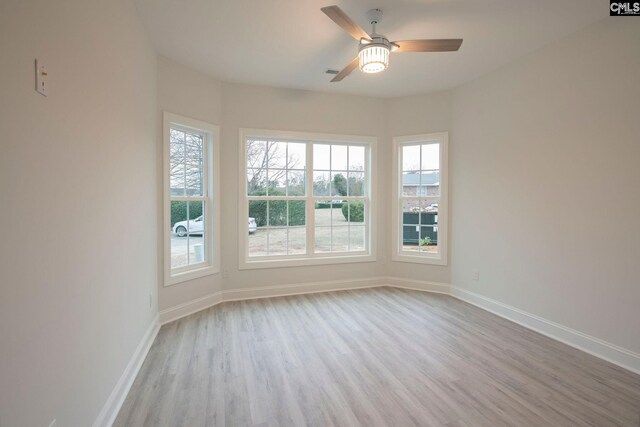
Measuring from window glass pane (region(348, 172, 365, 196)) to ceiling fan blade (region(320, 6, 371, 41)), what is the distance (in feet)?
8.27

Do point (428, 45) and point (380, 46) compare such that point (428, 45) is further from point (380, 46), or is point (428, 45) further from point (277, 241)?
point (277, 241)

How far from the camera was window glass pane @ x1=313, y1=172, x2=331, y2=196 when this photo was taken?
459 cm

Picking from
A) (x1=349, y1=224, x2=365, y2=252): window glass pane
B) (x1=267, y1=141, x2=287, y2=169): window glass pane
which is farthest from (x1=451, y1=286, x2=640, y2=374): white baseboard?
(x1=267, y1=141, x2=287, y2=169): window glass pane

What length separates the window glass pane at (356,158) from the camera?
189 inches

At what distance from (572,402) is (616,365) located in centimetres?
87

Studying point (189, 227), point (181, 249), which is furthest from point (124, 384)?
point (189, 227)

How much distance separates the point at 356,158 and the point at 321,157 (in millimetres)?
580

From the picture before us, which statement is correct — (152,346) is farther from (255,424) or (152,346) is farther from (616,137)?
(616,137)

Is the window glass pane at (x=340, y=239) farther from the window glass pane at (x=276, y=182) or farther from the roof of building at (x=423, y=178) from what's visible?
the roof of building at (x=423, y=178)

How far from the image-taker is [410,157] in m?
4.73

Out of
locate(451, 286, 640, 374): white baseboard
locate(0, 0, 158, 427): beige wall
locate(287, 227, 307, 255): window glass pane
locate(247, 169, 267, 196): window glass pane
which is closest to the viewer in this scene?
locate(0, 0, 158, 427): beige wall

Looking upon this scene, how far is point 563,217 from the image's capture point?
2.99 m

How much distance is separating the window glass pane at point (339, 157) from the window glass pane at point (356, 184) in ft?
0.60

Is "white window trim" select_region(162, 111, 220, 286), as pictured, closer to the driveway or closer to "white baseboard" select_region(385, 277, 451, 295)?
the driveway
